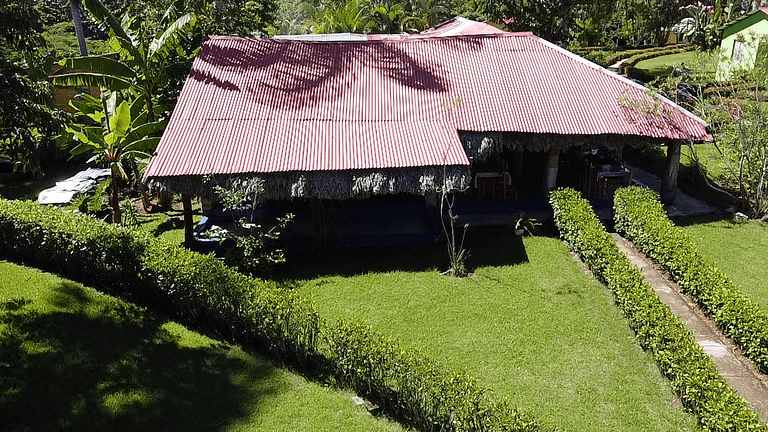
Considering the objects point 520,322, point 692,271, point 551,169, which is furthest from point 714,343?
point 551,169

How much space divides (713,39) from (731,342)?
28.6 m

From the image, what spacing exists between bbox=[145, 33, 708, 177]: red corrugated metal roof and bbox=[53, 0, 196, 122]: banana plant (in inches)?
40.1

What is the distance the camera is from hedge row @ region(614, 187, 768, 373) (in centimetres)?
890

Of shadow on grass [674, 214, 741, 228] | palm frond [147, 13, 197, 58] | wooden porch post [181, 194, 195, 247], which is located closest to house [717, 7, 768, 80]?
shadow on grass [674, 214, 741, 228]

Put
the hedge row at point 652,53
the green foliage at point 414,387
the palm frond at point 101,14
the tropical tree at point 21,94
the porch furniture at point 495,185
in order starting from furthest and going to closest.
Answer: the hedge row at point 652,53
the porch furniture at point 495,185
the palm frond at point 101,14
the tropical tree at point 21,94
the green foliage at point 414,387

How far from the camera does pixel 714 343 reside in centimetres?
936

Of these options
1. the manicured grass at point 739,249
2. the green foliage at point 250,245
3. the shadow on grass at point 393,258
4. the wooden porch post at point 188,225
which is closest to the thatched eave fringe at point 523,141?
the shadow on grass at point 393,258

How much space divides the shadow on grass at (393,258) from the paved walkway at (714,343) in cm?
267

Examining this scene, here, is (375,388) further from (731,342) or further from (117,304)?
(731,342)

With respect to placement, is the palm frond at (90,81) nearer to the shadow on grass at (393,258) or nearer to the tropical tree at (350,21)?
the shadow on grass at (393,258)

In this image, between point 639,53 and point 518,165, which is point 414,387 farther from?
point 639,53

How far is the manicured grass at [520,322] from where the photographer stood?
8164 millimetres

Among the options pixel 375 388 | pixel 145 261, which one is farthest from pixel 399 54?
pixel 375 388

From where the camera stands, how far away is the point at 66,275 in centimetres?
1134
